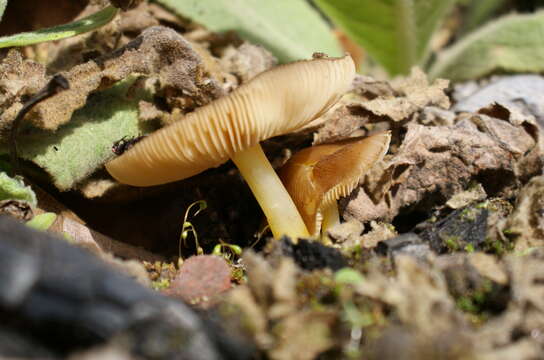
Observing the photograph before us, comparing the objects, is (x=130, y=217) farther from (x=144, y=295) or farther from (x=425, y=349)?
(x=425, y=349)

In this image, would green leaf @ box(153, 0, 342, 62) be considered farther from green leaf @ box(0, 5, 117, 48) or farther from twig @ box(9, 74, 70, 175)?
twig @ box(9, 74, 70, 175)

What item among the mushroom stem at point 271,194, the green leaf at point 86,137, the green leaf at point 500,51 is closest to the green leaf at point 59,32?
the green leaf at point 86,137

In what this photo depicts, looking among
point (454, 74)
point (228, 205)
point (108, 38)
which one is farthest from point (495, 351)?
point (454, 74)

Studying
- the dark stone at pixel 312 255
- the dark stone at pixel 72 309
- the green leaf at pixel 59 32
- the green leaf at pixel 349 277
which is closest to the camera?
the dark stone at pixel 72 309

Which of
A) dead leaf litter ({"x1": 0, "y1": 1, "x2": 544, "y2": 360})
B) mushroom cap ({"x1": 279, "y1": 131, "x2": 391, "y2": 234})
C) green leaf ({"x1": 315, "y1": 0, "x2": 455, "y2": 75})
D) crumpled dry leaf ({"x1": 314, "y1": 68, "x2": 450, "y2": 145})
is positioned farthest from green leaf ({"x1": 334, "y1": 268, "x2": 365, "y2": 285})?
green leaf ({"x1": 315, "y1": 0, "x2": 455, "y2": 75})

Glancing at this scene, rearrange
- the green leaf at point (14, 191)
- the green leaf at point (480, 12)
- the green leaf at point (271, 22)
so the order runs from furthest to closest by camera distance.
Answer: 1. the green leaf at point (480, 12)
2. the green leaf at point (271, 22)
3. the green leaf at point (14, 191)

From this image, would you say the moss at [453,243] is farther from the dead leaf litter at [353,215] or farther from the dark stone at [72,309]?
the dark stone at [72,309]
